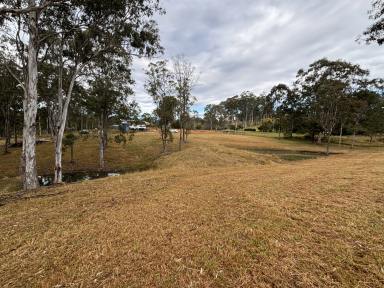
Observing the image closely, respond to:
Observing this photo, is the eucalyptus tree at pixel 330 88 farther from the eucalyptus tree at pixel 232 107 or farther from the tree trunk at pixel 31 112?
the eucalyptus tree at pixel 232 107

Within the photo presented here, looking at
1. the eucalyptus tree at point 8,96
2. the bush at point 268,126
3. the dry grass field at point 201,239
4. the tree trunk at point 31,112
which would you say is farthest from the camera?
the bush at point 268,126

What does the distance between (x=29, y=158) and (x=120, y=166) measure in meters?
13.3

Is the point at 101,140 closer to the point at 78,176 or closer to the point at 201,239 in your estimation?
the point at 78,176

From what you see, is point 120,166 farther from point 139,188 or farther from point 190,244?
point 190,244

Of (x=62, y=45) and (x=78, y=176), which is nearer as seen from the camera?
(x=62, y=45)

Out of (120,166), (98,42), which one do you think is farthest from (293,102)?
(98,42)

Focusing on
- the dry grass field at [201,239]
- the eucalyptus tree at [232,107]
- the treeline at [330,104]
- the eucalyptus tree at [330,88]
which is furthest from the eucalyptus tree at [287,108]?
the dry grass field at [201,239]

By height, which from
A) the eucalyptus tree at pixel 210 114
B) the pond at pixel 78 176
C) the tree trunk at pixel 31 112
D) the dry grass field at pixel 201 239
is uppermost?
the eucalyptus tree at pixel 210 114

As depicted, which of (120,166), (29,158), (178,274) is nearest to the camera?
(178,274)

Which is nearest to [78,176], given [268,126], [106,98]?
[106,98]

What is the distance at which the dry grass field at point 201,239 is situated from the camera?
3.03 metres

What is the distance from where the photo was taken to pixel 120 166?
76.3ft

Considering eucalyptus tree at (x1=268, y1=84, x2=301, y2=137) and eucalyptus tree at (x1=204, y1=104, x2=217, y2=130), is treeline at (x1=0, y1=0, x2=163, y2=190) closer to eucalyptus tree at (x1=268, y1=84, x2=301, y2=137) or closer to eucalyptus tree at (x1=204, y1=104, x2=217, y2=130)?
eucalyptus tree at (x1=268, y1=84, x2=301, y2=137)

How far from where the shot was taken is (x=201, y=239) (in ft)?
13.2
